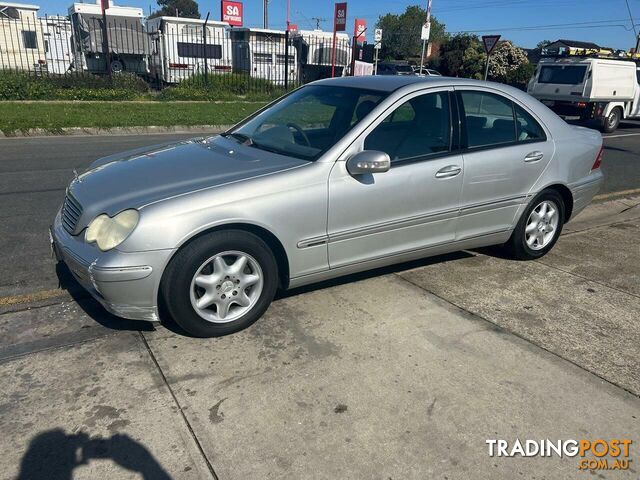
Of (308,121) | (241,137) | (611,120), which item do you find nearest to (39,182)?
(241,137)

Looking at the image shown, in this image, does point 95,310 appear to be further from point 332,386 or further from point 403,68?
point 403,68

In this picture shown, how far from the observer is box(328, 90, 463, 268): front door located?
3.56 meters

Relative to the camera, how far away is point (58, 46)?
21953mm

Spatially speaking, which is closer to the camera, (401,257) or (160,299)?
(160,299)

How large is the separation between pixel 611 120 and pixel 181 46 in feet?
52.5

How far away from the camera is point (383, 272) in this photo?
14.5 ft

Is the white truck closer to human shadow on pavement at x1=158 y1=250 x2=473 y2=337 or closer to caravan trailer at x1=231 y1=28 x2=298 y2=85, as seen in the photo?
caravan trailer at x1=231 y1=28 x2=298 y2=85

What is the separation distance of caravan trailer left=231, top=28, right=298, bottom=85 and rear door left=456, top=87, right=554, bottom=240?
19645 mm

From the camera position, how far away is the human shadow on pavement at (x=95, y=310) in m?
3.41

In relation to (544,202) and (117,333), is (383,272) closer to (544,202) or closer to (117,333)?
(544,202)

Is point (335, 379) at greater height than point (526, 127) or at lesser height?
lesser

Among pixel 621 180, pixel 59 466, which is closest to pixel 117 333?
pixel 59 466

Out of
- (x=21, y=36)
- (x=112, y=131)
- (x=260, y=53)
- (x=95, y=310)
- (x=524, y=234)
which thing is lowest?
(x=112, y=131)

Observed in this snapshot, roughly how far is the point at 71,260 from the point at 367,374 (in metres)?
1.86
